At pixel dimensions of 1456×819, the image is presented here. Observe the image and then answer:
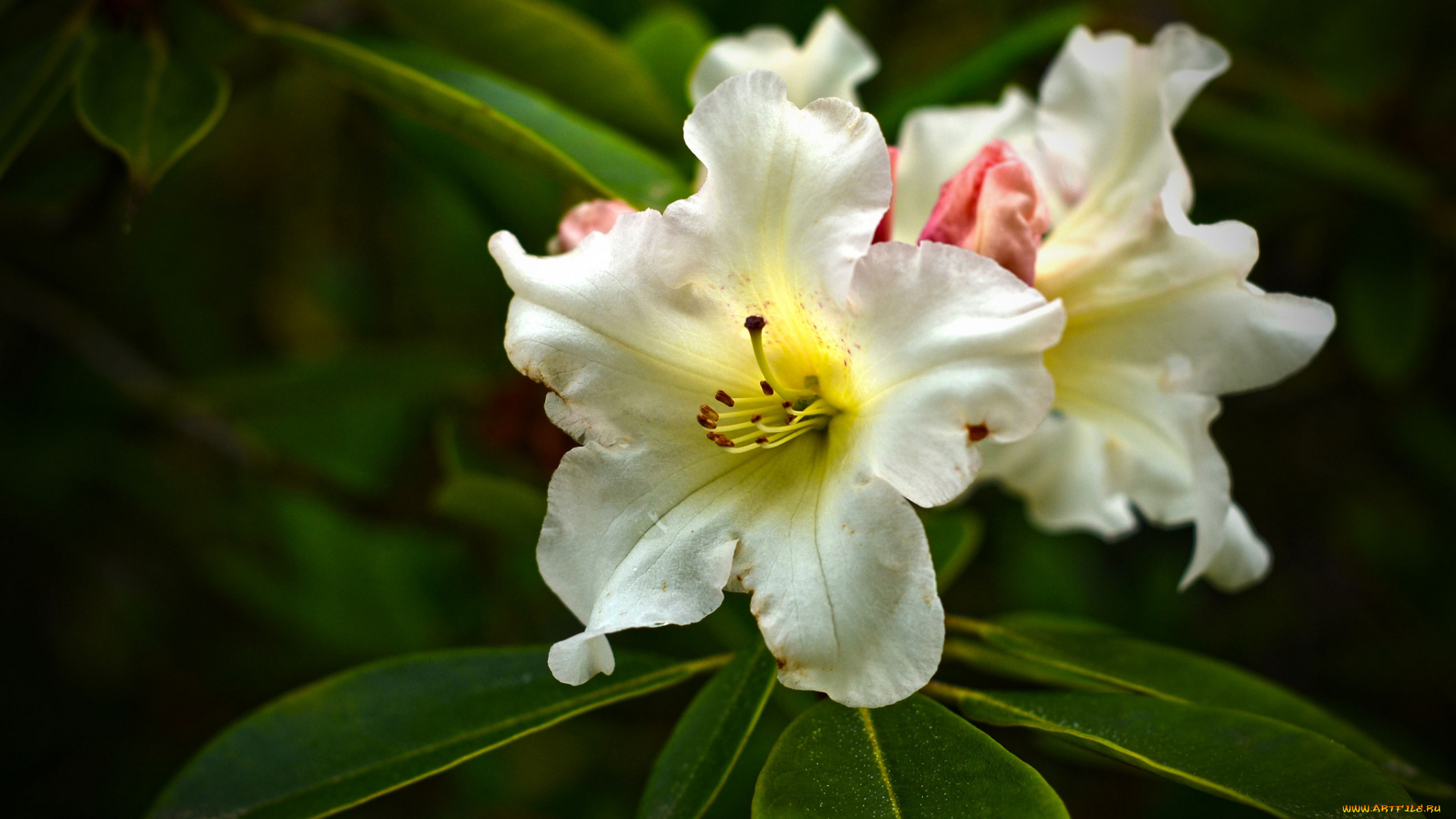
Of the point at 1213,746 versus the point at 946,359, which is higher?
the point at 946,359

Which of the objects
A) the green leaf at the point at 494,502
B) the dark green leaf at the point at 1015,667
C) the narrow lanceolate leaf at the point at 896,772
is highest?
the narrow lanceolate leaf at the point at 896,772

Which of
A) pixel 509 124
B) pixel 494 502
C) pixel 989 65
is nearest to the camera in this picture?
pixel 509 124

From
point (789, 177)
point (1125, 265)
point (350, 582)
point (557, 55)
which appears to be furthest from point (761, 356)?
point (350, 582)

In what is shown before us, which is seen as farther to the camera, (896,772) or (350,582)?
(350,582)

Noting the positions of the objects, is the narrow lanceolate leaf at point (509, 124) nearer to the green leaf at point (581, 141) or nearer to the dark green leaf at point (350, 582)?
the green leaf at point (581, 141)

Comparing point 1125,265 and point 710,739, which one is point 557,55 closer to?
point 1125,265

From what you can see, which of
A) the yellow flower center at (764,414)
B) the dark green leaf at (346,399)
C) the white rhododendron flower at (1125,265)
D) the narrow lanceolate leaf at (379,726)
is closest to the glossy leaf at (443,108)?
the yellow flower center at (764,414)

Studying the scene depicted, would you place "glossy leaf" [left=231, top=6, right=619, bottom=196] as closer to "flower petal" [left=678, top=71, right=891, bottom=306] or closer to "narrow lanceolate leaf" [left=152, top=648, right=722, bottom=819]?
"flower petal" [left=678, top=71, right=891, bottom=306]
